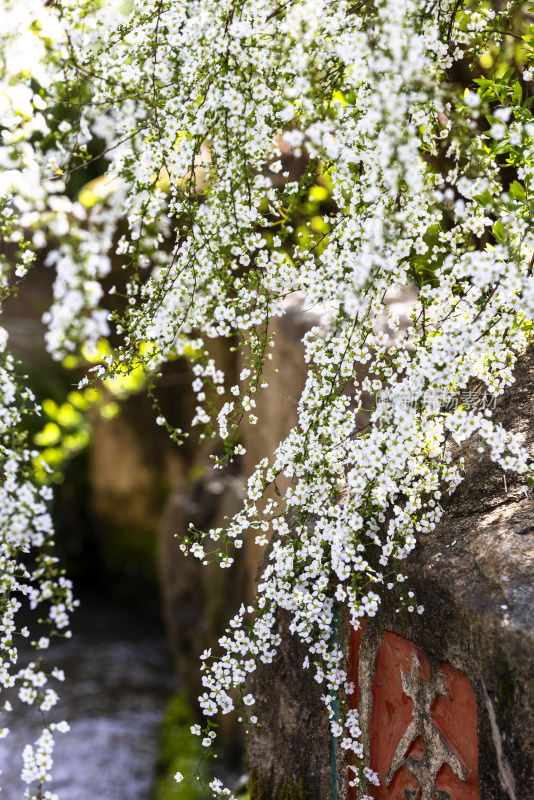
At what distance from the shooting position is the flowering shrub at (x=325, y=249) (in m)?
2.02

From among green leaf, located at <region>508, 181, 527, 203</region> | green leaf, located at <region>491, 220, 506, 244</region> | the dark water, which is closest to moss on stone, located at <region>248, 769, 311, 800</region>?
green leaf, located at <region>491, 220, 506, 244</region>

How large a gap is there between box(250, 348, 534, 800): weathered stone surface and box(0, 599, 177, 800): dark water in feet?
12.3

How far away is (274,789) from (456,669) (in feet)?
3.51

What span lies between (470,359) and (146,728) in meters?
5.52

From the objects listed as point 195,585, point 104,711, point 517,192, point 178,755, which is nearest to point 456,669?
point 517,192

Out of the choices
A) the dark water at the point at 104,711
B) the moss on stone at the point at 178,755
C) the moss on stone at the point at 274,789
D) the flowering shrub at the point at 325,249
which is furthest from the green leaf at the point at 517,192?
the dark water at the point at 104,711

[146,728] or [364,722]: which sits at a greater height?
[146,728]

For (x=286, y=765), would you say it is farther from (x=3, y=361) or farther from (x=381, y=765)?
(x=3, y=361)

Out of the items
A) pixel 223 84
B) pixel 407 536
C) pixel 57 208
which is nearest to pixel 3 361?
pixel 57 208

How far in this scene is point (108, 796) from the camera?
220 inches

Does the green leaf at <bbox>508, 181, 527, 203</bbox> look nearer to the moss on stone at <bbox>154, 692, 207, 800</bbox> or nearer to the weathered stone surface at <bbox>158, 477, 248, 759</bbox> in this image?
the weathered stone surface at <bbox>158, 477, 248, 759</bbox>

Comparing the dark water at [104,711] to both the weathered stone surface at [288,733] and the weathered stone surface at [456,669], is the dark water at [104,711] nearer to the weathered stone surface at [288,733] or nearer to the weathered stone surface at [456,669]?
the weathered stone surface at [288,733]

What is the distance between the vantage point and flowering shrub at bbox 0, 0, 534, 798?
2.02 metres

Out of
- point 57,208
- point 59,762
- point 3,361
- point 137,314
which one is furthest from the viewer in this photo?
point 59,762
